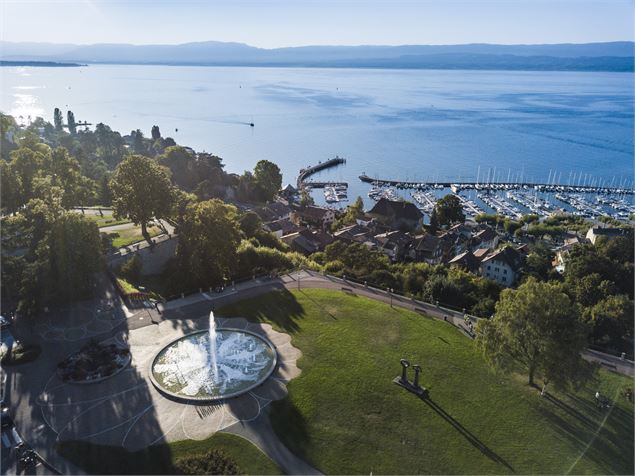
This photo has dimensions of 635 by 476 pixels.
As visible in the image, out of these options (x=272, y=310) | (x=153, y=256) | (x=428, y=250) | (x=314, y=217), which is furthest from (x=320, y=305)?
(x=314, y=217)

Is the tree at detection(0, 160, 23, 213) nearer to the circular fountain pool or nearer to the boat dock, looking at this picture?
the circular fountain pool

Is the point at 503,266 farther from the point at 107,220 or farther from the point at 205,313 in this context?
the point at 107,220

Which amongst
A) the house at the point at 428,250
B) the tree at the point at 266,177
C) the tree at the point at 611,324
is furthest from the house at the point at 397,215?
the tree at the point at 611,324

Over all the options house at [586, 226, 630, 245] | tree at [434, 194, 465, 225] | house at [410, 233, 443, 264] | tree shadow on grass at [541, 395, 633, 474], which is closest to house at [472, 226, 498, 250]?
house at [410, 233, 443, 264]

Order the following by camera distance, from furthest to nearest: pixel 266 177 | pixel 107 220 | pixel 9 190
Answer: pixel 266 177 → pixel 107 220 → pixel 9 190

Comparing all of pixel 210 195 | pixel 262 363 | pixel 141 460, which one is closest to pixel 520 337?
pixel 262 363

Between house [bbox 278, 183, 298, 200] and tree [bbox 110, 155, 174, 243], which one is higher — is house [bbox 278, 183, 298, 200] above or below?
below

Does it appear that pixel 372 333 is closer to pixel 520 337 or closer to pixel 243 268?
pixel 520 337
